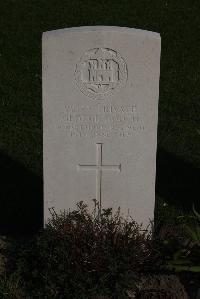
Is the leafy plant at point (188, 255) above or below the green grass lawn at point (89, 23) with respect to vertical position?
below

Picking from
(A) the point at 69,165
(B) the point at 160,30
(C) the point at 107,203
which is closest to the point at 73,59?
(A) the point at 69,165

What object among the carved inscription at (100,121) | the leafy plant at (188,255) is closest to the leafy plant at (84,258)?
the leafy plant at (188,255)

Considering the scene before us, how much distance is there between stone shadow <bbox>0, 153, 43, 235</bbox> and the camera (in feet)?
19.6

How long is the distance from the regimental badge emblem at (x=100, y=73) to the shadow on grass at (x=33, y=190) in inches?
67.5

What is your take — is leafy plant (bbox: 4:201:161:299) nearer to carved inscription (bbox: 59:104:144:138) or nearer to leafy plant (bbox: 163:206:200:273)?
leafy plant (bbox: 163:206:200:273)

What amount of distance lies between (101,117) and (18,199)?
1.89m

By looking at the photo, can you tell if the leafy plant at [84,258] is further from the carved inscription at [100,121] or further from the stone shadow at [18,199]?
the stone shadow at [18,199]

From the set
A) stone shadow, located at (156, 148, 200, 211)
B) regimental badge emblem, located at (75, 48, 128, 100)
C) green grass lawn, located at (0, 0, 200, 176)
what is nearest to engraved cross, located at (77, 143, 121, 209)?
regimental badge emblem, located at (75, 48, 128, 100)

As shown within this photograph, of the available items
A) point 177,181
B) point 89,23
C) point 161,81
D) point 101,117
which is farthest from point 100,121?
point 89,23

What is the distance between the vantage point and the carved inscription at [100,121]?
4.86 metres

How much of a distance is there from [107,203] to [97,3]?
859cm

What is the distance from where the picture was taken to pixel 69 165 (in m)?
5.03

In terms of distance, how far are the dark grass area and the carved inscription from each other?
1.92ft

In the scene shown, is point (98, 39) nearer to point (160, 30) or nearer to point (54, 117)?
point (54, 117)
